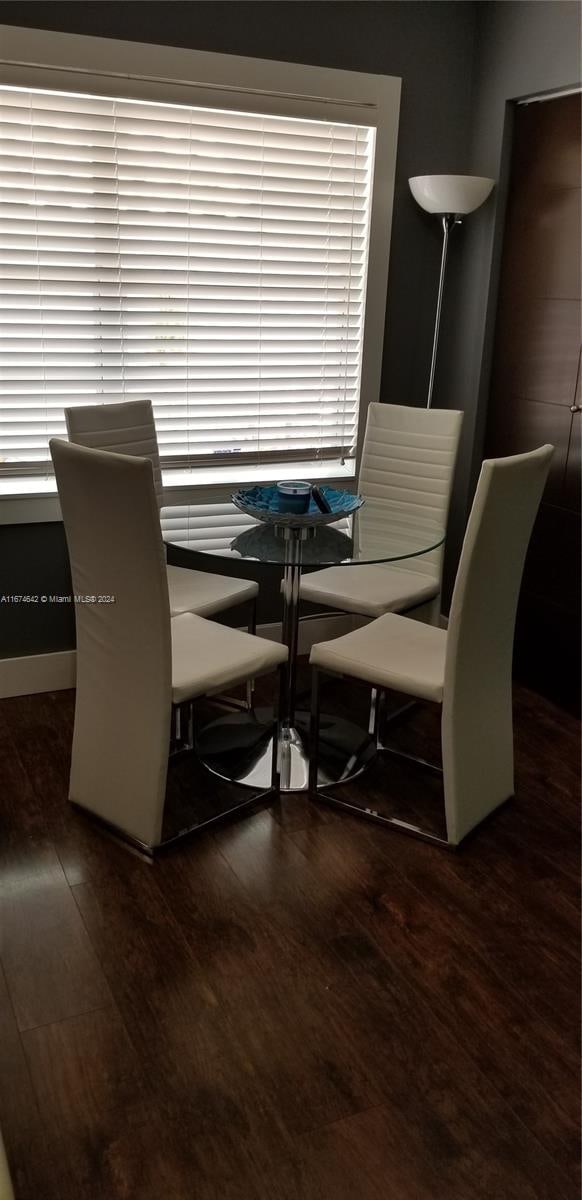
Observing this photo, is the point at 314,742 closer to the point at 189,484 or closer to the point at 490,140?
the point at 189,484

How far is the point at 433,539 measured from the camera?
2844 millimetres

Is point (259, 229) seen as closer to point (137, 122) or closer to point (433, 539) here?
point (137, 122)

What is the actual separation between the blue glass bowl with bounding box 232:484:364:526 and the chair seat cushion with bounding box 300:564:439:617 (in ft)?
0.90

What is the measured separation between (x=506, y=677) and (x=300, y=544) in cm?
72

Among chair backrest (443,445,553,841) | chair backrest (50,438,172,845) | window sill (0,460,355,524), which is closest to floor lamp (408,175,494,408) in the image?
window sill (0,460,355,524)

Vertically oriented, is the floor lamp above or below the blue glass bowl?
above

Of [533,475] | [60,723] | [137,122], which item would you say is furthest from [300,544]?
[137,122]

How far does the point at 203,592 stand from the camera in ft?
10.2

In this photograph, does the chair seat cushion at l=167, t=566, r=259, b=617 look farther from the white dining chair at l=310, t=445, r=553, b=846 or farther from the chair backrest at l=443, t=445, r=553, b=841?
the chair backrest at l=443, t=445, r=553, b=841

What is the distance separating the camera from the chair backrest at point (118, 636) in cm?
217

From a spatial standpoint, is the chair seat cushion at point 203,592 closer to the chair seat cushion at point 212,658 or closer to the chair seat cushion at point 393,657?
the chair seat cushion at point 212,658

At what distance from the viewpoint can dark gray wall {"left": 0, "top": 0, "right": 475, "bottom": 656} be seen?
3.14 metres

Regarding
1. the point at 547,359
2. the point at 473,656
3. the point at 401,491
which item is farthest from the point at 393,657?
the point at 547,359

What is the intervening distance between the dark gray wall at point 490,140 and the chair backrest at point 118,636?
1992 millimetres
